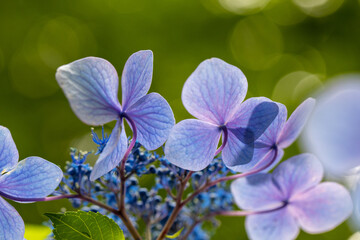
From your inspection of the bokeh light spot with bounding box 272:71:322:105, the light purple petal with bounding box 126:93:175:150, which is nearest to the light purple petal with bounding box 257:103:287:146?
the light purple petal with bounding box 126:93:175:150

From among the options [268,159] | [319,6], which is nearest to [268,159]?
[268,159]

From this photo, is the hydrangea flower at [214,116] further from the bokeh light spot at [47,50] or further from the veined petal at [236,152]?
the bokeh light spot at [47,50]

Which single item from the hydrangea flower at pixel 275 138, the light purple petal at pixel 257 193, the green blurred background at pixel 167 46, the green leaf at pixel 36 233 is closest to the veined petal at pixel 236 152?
the hydrangea flower at pixel 275 138

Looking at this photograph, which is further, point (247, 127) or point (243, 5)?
point (243, 5)

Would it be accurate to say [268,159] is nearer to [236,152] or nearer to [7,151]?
[236,152]

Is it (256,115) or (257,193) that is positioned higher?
(256,115)

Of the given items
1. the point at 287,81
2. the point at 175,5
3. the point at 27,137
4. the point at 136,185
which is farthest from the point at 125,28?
the point at 136,185
